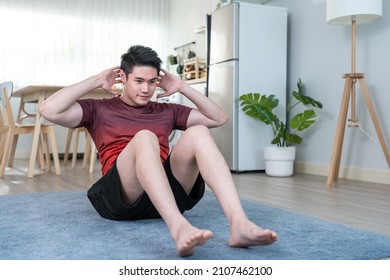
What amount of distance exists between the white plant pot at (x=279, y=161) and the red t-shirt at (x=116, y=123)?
2227 mm

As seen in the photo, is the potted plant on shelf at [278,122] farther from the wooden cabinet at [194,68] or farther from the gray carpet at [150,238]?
the gray carpet at [150,238]

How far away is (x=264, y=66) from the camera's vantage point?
4.35 meters

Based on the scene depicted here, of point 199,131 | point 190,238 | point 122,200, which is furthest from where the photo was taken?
point 122,200

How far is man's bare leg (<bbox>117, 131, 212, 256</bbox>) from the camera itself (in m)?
1.24

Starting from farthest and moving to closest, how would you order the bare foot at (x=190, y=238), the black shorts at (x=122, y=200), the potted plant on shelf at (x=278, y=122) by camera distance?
1. the potted plant on shelf at (x=278, y=122)
2. the black shorts at (x=122, y=200)
3. the bare foot at (x=190, y=238)

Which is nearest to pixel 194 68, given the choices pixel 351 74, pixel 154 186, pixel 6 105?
pixel 6 105

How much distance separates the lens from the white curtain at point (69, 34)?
581 centimetres

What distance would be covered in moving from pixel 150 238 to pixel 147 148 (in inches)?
13.0

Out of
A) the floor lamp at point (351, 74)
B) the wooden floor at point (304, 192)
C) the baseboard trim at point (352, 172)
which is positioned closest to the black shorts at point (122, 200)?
the wooden floor at point (304, 192)

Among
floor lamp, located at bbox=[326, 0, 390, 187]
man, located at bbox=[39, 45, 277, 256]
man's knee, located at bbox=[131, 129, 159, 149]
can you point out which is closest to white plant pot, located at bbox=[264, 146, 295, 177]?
floor lamp, located at bbox=[326, 0, 390, 187]

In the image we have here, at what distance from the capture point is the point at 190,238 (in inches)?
48.0

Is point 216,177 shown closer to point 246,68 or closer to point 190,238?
point 190,238
